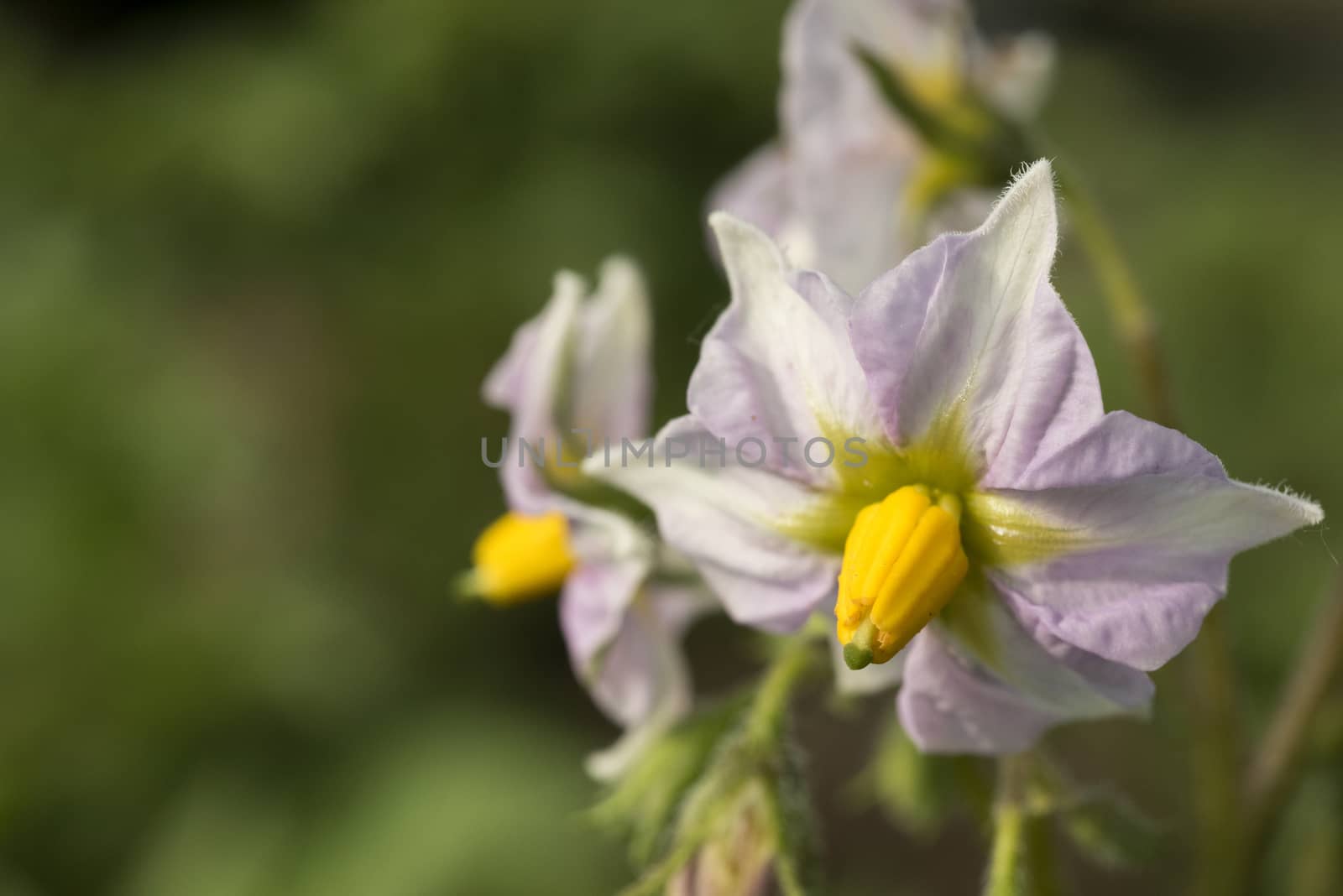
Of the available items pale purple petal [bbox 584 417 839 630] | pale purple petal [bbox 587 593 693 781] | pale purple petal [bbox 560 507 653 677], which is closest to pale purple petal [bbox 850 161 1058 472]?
pale purple petal [bbox 584 417 839 630]

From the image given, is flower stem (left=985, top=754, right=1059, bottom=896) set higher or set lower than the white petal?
lower

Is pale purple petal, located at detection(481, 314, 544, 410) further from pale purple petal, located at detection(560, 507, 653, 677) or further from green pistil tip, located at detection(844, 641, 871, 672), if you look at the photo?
green pistil tip, located at detection(844, 641, 871, 672)

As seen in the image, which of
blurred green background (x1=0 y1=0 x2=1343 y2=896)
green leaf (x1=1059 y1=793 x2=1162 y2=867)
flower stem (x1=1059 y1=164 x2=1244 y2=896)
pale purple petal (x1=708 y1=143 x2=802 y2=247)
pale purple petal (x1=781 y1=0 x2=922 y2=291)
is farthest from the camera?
blurred green background (x1=0 y1=0 x2=1343 y2=896)

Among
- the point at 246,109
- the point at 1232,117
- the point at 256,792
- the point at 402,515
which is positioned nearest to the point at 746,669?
the point at 402,515

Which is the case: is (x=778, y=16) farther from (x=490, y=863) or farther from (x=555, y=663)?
(x=490, y=863)

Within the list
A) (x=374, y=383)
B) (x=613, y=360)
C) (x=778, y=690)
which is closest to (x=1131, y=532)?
(x=778, y=690)

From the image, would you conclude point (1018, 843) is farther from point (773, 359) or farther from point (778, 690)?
point (773, 359)
